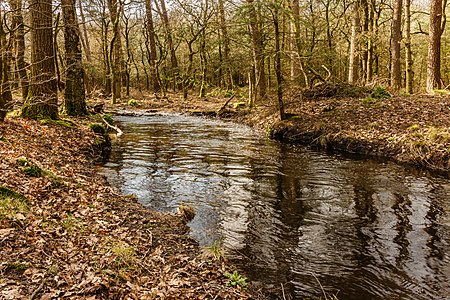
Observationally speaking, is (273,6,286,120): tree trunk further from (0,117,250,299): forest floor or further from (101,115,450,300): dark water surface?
(0,117,250,299): forest floor

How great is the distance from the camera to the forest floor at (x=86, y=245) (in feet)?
13.5

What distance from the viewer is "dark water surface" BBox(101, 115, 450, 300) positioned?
5402 millimetres

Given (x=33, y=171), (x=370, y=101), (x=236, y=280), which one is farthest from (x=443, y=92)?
(x=33, y=171)

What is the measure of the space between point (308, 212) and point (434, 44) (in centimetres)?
1253

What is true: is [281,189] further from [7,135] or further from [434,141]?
[7,135]

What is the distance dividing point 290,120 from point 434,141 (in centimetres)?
676

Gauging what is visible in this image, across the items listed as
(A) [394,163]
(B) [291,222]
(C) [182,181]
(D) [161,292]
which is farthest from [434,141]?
(D) [161,292]

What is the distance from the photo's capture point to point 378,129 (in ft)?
45.1

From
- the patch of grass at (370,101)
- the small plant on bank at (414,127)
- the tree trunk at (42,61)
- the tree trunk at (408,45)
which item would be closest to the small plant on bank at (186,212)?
the tree trunk at (42,61)

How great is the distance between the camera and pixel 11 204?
18.4 ft

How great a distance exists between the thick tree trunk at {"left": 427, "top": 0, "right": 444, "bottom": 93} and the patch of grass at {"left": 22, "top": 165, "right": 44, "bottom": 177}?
53.1 ft

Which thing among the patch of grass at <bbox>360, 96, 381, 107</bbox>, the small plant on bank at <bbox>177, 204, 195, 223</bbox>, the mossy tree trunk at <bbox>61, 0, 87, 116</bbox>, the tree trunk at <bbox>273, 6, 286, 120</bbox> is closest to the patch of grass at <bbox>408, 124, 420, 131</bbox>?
the patch of grass at <bbox>360, 96, 381, 107</bbox>

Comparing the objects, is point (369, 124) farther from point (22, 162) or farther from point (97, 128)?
point (22, 162)

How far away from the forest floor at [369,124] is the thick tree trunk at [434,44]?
1248 millimetres
